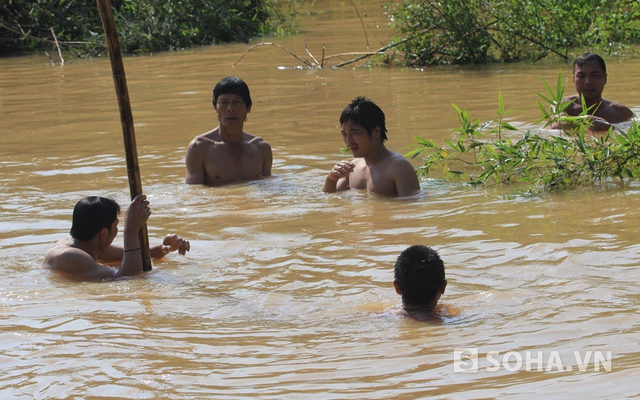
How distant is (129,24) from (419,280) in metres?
14.3

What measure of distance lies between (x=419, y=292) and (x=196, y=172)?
12.6 feet

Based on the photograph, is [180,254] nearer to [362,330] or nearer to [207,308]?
[207,308]

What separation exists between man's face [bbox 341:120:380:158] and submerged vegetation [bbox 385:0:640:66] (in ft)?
22.1

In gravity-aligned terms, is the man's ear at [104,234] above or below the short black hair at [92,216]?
below

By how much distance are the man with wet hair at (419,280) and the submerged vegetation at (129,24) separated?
13.7m

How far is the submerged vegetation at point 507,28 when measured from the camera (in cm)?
1266

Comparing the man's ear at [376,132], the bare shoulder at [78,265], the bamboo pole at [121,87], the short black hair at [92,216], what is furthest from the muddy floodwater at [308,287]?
the bamboo pole at [121,87]

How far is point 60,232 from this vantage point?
19.3 feet

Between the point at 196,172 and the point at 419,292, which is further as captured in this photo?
the point at 196,172

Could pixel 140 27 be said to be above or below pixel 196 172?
above

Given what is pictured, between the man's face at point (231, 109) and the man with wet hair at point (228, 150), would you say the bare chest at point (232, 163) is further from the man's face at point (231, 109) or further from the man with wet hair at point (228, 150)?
the man's face at point (231, 109)

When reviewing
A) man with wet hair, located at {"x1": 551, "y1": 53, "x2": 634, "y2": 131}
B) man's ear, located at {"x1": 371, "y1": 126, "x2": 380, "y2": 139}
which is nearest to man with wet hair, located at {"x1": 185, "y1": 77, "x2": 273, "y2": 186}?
man's ear, located at {"x1": 371, "y1": 126, "x2": 380, "y2": 139}

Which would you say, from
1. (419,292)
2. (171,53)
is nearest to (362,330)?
(419,292)

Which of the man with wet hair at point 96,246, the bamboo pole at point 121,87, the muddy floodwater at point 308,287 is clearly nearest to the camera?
the muddy floodwater at point 308,287
